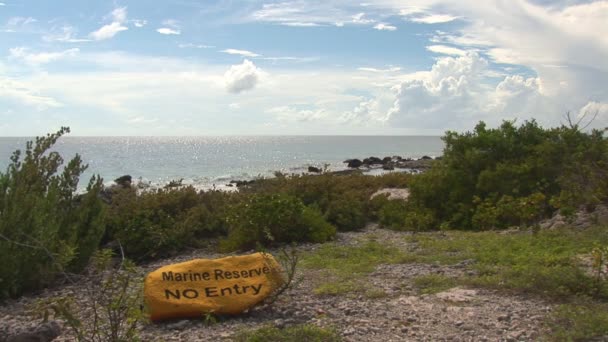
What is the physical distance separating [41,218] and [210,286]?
3049 mm

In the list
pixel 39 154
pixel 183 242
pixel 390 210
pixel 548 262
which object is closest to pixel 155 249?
→ pixel 183 242

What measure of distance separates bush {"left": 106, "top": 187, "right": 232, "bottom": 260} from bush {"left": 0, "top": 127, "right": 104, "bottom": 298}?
1.28 meters

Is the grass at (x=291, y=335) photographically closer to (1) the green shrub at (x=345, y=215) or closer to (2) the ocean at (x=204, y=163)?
(1) the green shrub at (x=345, y=215)

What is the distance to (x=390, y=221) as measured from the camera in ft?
46.3

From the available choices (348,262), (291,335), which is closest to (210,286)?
(291,335)

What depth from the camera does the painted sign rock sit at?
20.4 ft

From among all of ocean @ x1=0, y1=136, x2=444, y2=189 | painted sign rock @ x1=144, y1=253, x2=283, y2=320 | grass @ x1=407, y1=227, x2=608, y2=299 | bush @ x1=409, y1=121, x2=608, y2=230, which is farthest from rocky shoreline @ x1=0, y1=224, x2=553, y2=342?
ocean @ x1=0, y1=136, x2=444, y2=189

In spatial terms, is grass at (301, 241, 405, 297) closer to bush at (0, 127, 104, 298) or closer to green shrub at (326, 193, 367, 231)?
green shrub at (326, 193, 367, 231)

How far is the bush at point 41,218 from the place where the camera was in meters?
7.88

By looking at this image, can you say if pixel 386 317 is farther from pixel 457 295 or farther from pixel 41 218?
pixel 41 218

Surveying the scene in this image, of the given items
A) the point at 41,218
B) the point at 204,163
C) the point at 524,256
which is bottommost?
the point at 204,163

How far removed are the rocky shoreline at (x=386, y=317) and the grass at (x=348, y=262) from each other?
9.7 inches

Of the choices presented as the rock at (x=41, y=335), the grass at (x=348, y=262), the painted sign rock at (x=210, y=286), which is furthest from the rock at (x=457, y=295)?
the rock at (x=41, y=335)

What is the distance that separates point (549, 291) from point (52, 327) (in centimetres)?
514
